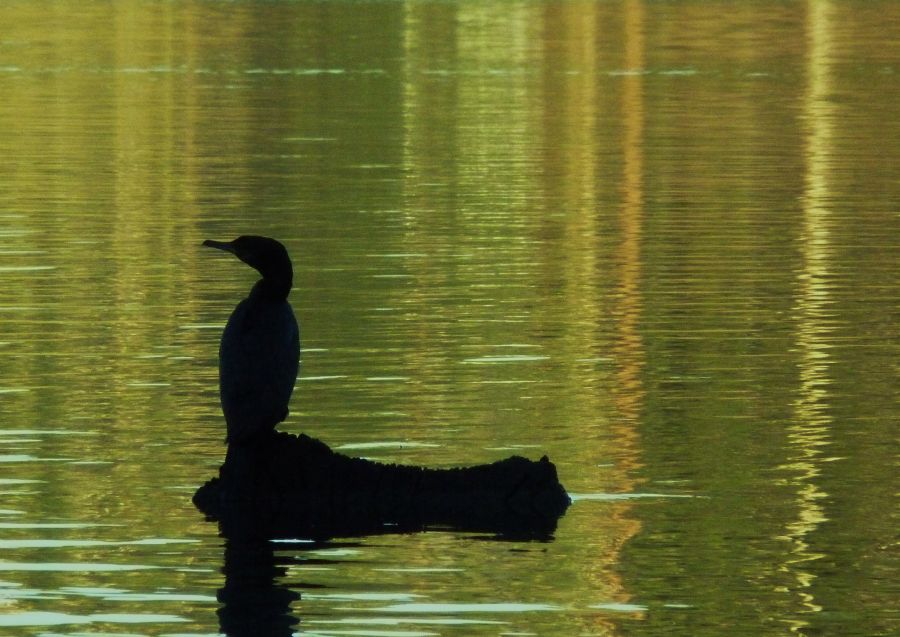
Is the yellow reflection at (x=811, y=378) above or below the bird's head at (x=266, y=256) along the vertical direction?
below

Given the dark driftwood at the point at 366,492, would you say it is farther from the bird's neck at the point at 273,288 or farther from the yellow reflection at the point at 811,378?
the yellow reflection at the point at 811,378

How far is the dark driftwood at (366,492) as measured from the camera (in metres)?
13.0

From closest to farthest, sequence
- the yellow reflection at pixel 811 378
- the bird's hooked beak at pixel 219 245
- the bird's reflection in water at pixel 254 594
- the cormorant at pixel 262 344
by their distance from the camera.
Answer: the bird's reflection in water at pixel 254 594, the yellow reflection at pixel 811 378, the bird's hooked beak at pixel 219 245, the cormorant at pixel 262 344

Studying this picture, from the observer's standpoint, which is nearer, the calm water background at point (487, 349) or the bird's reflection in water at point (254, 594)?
the bird's reflection in water at point (254, 594)

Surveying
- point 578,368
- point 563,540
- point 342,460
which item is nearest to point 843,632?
point 563,540

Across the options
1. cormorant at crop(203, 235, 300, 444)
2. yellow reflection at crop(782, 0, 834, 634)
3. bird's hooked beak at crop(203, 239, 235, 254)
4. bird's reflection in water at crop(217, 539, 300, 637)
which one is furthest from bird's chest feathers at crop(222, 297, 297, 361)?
yellow reflection at crop(782, 0, 834, 634)

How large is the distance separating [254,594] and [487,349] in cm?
755

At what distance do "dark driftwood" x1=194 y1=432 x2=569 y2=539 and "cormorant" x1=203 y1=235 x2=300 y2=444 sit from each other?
218mm

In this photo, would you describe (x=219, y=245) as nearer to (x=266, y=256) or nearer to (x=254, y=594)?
(x=266, y=256)

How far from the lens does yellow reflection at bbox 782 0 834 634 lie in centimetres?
1236

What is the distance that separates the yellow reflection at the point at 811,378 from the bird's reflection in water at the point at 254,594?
2.21m

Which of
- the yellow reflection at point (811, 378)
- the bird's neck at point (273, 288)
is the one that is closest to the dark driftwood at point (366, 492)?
the bird's neck at point (273, 288)

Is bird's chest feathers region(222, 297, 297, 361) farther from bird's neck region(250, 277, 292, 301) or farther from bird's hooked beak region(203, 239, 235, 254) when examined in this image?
bird's hooked beak region(203, 239, 235, 254)

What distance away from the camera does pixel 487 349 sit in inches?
744
